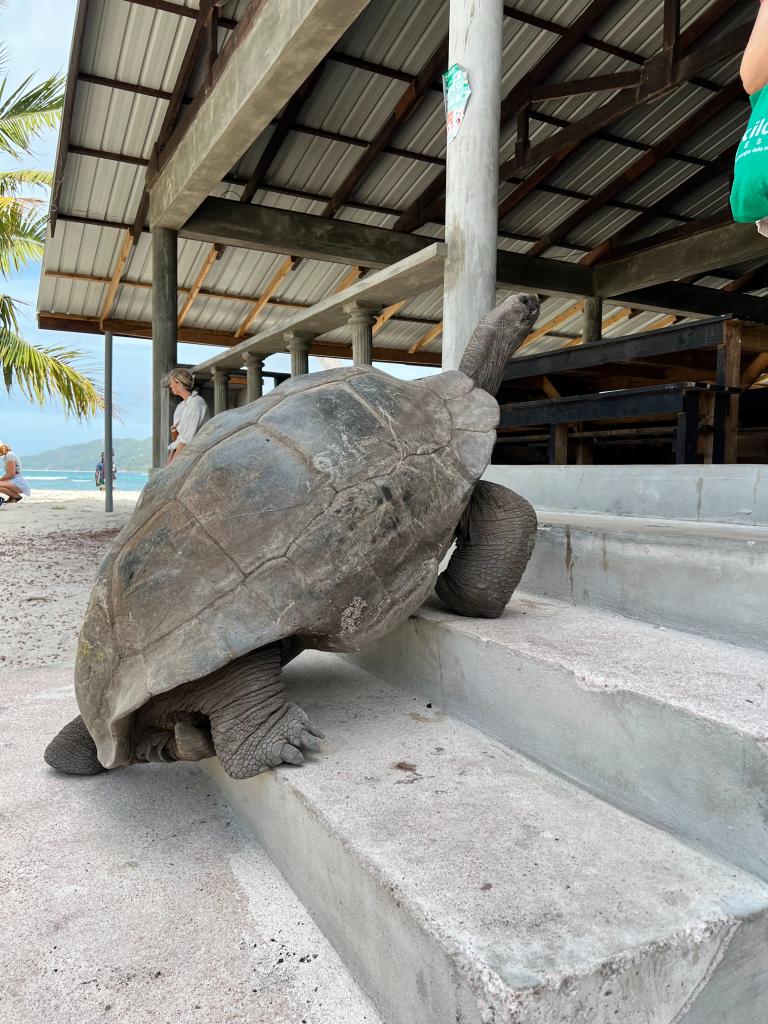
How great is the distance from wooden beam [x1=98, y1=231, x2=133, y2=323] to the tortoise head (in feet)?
31.6

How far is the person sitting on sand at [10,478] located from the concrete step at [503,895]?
13.9 m

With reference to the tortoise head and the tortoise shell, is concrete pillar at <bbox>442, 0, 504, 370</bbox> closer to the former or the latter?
the tortoise head

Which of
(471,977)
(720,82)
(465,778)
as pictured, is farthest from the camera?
(720,82)

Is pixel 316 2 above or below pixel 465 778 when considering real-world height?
above

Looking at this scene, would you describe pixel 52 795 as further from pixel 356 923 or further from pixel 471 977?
pixel 471 977

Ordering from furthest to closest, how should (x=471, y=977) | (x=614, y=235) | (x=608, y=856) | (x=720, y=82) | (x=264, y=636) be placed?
(x=614, y=235)
(x=720, y=82)
(x=264, y=636)
(x=608, y=856)
(x=471, y=977)

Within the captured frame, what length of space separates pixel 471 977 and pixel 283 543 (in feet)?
3.90

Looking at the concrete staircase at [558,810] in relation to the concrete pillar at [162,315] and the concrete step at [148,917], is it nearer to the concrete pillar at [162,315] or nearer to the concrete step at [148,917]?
the concrete step at [148,917]

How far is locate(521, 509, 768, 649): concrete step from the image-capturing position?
2105mm

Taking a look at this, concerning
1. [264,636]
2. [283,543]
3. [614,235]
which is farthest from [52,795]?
[614,235]

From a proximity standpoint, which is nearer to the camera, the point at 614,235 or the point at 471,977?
the point at 471,977

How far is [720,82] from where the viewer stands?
8.84 m

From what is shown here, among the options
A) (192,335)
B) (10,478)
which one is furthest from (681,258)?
(10,478)

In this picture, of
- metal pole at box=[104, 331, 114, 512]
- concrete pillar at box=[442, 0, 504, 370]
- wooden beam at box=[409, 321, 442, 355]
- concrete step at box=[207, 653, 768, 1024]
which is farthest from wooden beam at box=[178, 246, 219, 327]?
concrete step at box=[207, 653, 768, 1024]
